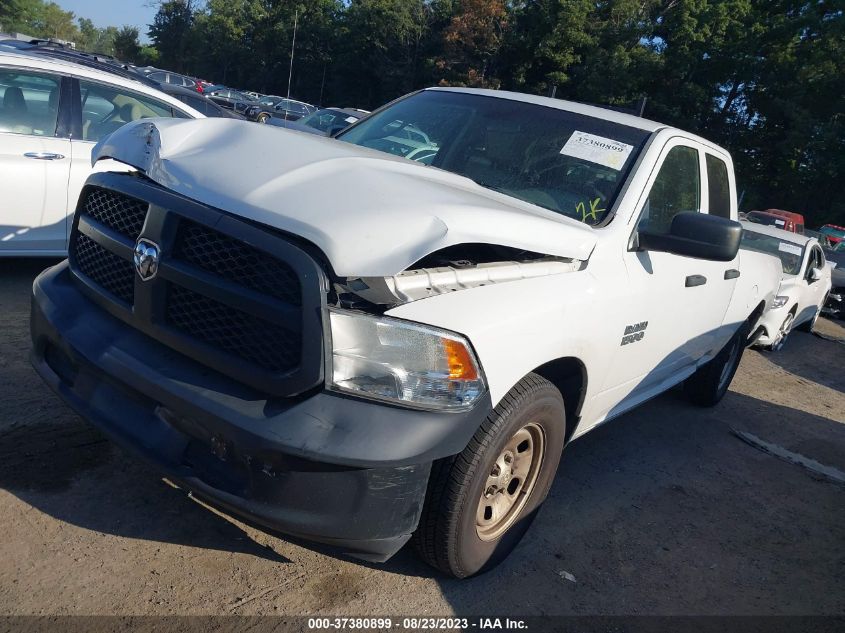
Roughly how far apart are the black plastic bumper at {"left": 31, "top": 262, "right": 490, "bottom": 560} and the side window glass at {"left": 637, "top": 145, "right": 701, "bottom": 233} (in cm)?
170

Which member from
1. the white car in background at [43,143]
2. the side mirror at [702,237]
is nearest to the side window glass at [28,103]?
the white car in background at [43,143]

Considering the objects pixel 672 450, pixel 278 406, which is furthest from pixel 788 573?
pixel 278 406

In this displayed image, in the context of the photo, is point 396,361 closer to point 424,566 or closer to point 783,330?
point 424,566

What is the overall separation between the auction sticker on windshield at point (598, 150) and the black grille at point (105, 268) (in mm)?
2103

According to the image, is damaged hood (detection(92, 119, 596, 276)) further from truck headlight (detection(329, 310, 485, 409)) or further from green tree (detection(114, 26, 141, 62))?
green tree (detection(114, 26, 141, 62))

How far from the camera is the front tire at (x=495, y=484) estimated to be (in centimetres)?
256

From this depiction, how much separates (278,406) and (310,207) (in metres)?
0.63

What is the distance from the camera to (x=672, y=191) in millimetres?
3908

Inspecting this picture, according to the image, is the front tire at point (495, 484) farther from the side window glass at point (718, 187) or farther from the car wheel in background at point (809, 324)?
the car wheel in background at point (809, 324)

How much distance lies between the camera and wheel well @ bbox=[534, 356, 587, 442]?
3037 millimetres

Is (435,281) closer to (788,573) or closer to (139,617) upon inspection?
(139,617)

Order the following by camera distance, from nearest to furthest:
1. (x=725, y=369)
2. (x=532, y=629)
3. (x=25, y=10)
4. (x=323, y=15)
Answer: (x=532, y=629) → (x=725, y=369) → (x=323, y=15) → (x=25, y=10)

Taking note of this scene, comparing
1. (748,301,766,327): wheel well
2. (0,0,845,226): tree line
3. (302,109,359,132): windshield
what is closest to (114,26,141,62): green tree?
(0,0,845,226): tree line

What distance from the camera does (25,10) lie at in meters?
70.8
